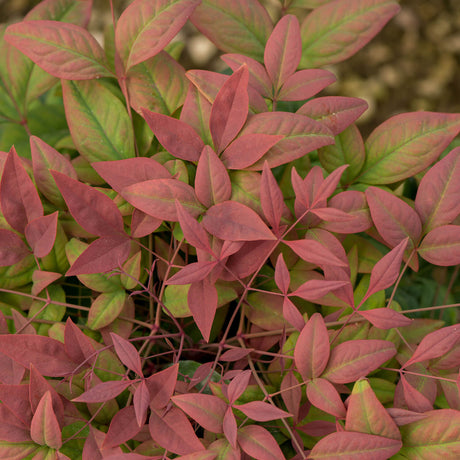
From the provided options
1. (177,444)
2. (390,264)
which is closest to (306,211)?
(390,264)

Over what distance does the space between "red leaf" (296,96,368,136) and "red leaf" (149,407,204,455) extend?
0.80 feet

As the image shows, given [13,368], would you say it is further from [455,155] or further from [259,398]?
[455,155]

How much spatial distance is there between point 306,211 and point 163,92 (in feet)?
0.54

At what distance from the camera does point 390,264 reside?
33 centimetres

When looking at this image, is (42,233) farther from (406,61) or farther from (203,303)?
(406,61)

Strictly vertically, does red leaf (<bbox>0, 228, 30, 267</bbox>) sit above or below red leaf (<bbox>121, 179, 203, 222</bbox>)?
below

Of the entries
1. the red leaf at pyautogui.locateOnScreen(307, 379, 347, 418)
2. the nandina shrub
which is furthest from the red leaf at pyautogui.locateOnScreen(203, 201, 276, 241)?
the red leaf at pyautogui.locateOnScreen(307, 379, 347, 418)

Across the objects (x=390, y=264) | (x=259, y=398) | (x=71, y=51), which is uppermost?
(x=71, y=51)

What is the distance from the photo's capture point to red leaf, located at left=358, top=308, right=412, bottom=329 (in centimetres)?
32

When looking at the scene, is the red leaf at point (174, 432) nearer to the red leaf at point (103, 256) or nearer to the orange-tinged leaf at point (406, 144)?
the red leaf at point (103, 256)

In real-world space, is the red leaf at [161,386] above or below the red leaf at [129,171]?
below

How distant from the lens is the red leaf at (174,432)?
12.4 inches

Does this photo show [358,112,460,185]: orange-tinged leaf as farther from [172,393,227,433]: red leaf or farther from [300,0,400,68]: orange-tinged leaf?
[172,393,227,433]: red leaf

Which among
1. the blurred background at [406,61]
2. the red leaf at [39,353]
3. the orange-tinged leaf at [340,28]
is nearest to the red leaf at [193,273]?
the red leaf at [39,353]
